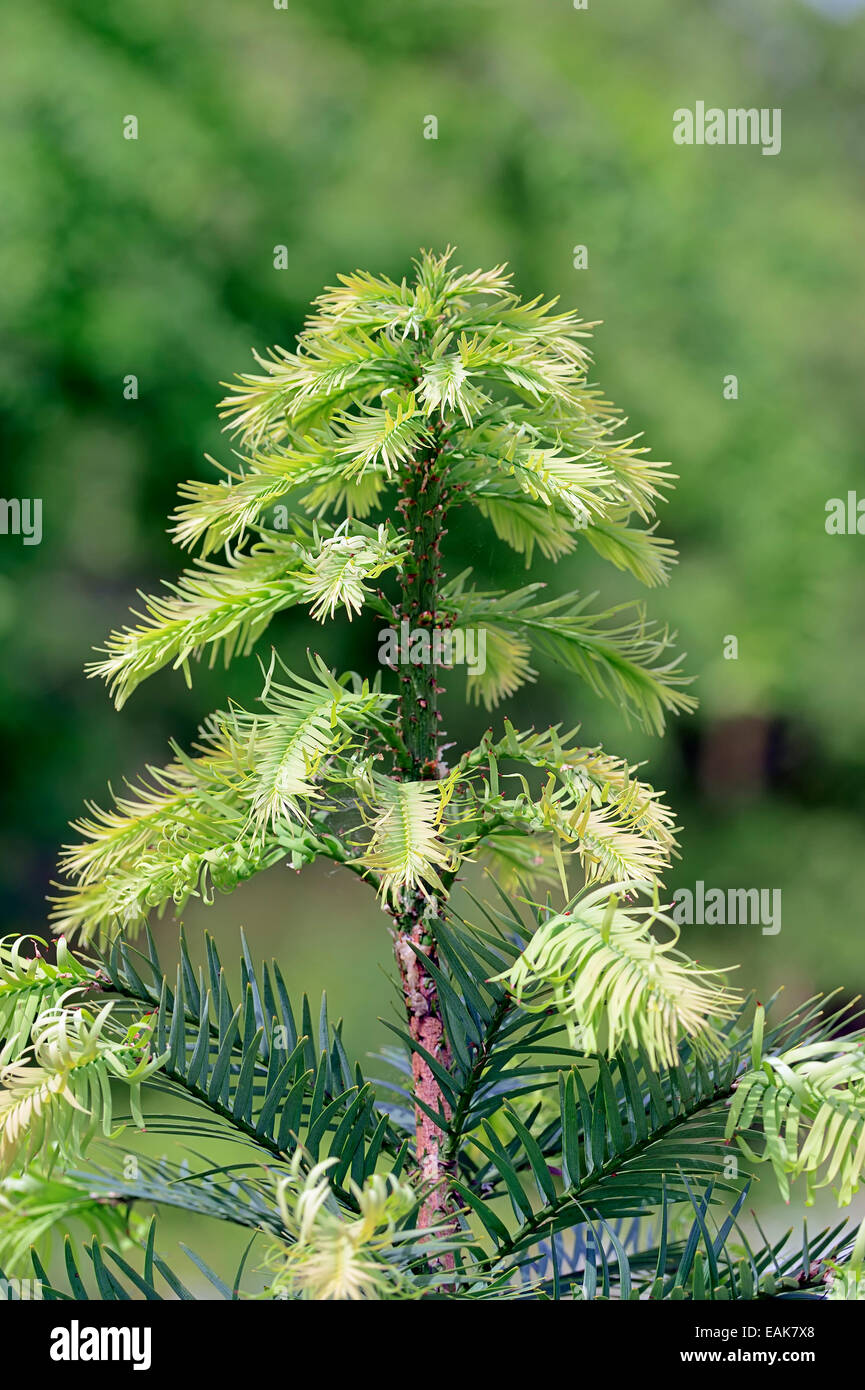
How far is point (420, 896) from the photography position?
0.44 meters

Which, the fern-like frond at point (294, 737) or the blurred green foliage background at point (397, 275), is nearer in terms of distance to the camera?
the fern-like frond at point (294, 737)

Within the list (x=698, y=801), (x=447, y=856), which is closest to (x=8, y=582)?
(x=698, y=801)

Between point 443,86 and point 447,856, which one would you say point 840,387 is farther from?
point 447,856

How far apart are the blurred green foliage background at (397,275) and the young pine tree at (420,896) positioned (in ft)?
5.04

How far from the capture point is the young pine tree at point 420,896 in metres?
0.36

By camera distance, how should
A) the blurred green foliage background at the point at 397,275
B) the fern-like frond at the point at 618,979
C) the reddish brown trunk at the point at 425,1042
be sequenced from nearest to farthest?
the fern-like frond at the point at 618,979 < the reddish brown trunk at the point at 425,1042 < the blurred green foliage background at the point at 397,275

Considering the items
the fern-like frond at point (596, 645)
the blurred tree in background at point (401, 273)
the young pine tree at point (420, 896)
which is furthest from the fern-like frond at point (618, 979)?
the blurred tree in background at point (401, 273)

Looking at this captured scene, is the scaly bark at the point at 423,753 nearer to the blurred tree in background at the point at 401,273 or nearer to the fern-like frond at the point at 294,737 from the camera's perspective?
the fern-like frond at the point at 294,737

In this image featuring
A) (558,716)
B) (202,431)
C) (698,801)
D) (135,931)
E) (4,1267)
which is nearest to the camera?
(4,1267)

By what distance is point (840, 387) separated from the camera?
2.44 meters

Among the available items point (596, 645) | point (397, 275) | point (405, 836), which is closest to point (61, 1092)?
point (405, 836)

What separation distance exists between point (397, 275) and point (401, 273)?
0.02m

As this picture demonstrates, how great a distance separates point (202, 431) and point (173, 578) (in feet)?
1.48

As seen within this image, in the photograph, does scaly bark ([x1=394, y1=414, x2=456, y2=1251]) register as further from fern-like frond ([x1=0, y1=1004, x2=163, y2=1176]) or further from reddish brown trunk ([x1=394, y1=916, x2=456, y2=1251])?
fern-like frond ([x1=0, y1=1004, x2=163, y2=1176])
